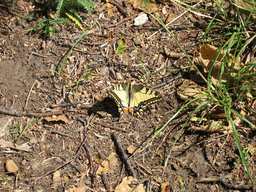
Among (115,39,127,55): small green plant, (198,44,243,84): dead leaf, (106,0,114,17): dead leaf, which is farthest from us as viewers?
(106,0,114,17): dead leaf

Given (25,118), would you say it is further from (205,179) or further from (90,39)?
(205,179)

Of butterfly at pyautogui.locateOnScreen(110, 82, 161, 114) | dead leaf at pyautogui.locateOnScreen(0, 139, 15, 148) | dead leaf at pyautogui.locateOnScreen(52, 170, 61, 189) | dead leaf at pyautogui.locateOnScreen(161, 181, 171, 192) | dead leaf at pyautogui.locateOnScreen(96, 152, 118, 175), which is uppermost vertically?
butterfly at pyautogui.locateOnScreen(110, 82, 161, 114)

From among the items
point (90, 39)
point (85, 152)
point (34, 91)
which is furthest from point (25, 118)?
point (90, 39)

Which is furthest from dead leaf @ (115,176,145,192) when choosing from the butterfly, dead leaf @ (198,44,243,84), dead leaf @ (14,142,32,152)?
dead leaf @ (198,44,243,84)

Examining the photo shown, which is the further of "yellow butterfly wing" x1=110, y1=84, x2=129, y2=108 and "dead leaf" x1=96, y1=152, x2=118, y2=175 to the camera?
"yellow butterfly wing" x1=110, y1=84, x2=129, y2=108

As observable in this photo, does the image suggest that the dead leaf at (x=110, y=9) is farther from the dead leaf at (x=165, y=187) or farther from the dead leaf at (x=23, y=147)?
the dead leaf at (x=165, y=187)

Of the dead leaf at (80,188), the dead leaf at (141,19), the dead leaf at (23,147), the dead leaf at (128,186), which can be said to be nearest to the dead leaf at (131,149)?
the dead leaf at (128,186)

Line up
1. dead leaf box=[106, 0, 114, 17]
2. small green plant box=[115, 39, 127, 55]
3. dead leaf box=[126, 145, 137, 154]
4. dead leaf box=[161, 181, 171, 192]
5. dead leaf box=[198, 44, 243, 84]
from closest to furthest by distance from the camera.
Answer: dead leaf box=[161, 181, 171, 192]
dead leaf box=[126, 145, 137, 154]
dead leaf box=[198, 44, 243, 84]
small green plant box=[115, 39, 127, 55]
dead leaf box=[106, 0, 114, 17]

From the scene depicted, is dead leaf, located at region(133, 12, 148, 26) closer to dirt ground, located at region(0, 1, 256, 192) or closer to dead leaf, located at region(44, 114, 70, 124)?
dirt ground, located at region(0, 1, 256, 192)
